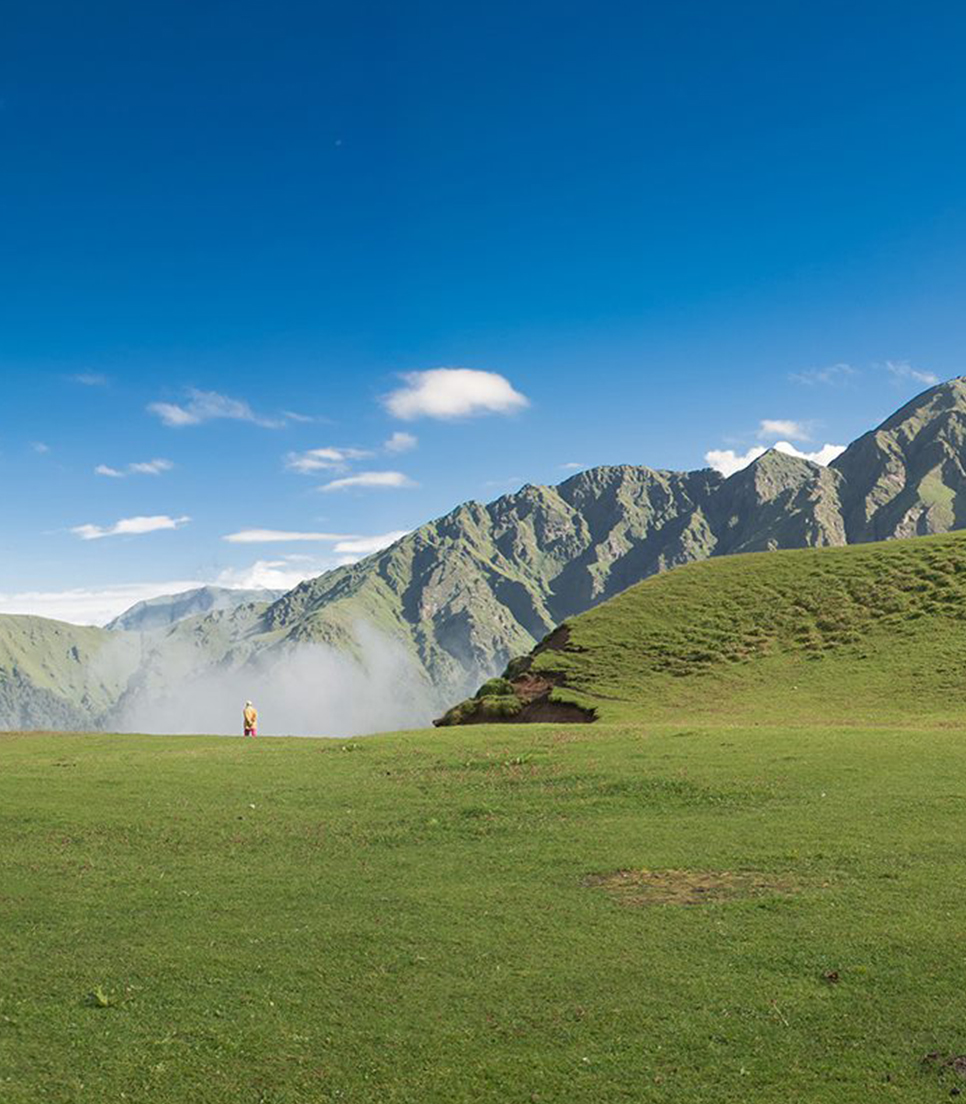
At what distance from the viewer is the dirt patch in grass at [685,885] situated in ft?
68.8

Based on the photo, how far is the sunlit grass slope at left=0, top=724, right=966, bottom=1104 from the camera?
546 inches

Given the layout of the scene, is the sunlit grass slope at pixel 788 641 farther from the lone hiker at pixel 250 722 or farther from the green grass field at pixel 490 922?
the lone hiker at pixel 250 722

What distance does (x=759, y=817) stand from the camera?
28.2 metres

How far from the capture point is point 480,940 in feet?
61.7

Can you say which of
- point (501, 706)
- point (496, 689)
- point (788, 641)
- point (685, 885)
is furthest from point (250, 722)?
point (788, 641)

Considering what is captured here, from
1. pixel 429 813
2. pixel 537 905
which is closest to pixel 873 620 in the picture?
pixel 429 813

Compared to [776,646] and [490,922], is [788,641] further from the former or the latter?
[490,922]

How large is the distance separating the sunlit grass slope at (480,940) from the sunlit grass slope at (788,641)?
24.4 meters

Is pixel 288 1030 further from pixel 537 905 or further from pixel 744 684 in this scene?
pixel 744 684

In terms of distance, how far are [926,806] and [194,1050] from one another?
936 inches

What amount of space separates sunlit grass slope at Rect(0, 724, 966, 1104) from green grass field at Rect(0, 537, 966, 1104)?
77mm

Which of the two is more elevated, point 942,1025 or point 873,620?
point 873,620

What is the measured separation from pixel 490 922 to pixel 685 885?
18.1 feet

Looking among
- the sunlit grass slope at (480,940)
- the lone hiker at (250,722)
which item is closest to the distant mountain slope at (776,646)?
the lone hiker at (250,722)
